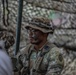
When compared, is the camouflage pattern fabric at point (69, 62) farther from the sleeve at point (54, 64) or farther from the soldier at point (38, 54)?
the sleeve at point (54, 64)

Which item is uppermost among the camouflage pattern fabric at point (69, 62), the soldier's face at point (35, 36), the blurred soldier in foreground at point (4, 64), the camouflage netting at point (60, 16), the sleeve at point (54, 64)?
the blurred soldier in foreground at point (4, 64)

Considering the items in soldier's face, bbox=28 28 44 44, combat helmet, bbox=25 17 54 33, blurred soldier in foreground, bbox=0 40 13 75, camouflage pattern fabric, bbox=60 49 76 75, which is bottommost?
camouflage pattern fabric, bbox=60 49 76 75

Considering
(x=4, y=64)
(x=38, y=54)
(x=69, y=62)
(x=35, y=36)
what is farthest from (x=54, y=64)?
(x=4, y=64)

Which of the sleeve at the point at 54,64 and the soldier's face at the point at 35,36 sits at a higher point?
the soldier's face at the point at 35,36

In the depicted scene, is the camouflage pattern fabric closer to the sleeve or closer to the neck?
the neck

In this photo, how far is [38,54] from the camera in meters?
4.73

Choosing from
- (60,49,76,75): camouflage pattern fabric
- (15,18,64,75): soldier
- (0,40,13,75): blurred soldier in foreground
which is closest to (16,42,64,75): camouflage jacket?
(15,18,64,75): soldier

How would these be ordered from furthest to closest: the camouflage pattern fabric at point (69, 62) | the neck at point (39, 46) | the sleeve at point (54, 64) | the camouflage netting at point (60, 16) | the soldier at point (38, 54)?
1. the camouflage netting at point (60, 16)
2. the camouflage pattern fabric at point (69, 62)
3. the neck at point (39, 46)
4. the soldier at point (38, 54)
5. the sleeve at point (54, 64)

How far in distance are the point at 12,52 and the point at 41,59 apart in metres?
1.36

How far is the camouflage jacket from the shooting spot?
178 inches

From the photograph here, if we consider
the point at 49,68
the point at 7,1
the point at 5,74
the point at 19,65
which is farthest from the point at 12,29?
the point at 5,74

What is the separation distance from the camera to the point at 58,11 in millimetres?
6395

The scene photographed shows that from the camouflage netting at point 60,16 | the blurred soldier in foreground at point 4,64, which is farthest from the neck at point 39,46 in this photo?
the blurred soldier in foreground at point 4,64

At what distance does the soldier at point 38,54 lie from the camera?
181 inches
